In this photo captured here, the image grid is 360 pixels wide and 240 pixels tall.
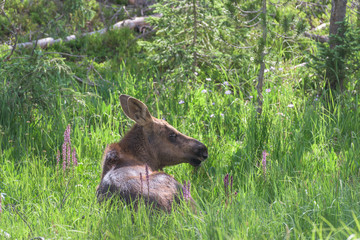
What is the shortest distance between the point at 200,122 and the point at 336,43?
2541mm

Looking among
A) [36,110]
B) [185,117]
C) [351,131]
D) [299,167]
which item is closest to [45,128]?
[36,110]

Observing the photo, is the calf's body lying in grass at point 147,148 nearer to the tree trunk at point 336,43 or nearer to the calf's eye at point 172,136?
the calf's eye at point 172,136

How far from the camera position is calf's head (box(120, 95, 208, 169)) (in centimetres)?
616

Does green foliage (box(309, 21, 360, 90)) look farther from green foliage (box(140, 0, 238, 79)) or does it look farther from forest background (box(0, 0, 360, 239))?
green foliage (box(140, 0, 238, 79))

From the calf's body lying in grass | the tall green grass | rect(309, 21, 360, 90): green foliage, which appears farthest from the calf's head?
rect(309, 21, 360, 90): green foliage

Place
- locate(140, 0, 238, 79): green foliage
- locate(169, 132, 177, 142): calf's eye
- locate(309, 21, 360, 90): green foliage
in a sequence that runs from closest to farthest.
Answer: locate(169, 132, 177, 142): calf's eye → locate(309, 21, 360, 90): green foliage → locate(140, 0, 238, 79): green foliage

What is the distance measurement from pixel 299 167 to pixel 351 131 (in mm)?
1240

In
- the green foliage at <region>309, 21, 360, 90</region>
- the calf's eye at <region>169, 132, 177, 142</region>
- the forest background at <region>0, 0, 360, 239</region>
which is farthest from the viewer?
the green foliage at <region>309, 21, 360, 90</region>

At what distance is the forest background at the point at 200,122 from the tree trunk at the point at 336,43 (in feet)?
0.08

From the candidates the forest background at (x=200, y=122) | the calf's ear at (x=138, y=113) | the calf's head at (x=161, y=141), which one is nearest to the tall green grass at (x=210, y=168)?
the forest background at (x=200, y=122)

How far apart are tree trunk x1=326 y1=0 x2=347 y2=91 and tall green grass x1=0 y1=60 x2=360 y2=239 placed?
0.51m

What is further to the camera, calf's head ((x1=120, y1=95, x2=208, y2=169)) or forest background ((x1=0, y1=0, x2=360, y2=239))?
calf's head ((x1=120, y1=95, x2=208, y2=169))

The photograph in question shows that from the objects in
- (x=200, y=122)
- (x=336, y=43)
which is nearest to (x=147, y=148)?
(x=200, y=122)

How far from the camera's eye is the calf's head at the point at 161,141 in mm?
6156
